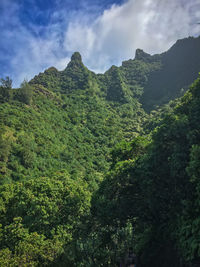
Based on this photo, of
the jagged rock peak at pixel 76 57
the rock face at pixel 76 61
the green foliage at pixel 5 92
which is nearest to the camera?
the green foliage at pixel 5 92

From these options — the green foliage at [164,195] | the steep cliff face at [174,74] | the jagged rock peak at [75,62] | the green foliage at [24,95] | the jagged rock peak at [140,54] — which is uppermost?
the jagged rock peak at [140,54]

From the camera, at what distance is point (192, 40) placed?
12694cm

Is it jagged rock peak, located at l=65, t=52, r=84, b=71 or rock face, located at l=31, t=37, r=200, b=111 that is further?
jagged rock peak, located at l=65, t=52, r=84, b=71

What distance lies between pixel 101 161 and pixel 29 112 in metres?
27.0

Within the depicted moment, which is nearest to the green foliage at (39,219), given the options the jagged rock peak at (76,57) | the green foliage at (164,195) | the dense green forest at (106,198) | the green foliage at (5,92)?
the dense green forest at (106,198)

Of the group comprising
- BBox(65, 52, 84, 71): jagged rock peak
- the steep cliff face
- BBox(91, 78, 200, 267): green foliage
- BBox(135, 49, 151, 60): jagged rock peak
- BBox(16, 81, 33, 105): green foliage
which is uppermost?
BBox(135, 49, 151, 60): jagged rock peak

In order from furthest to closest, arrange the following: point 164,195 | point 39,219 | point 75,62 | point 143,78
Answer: point 143,78, point 75,62, point 39,219, point 164,195

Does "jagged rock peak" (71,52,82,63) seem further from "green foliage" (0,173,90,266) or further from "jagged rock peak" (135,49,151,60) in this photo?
"green foliage" (0,173,90,266)

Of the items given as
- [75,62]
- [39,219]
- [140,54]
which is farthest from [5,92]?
[140,54]

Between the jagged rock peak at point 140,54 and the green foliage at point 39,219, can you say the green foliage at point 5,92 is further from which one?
the jagged rock peak at point 140,54

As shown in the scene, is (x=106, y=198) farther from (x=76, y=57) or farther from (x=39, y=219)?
(x=76, y=57)

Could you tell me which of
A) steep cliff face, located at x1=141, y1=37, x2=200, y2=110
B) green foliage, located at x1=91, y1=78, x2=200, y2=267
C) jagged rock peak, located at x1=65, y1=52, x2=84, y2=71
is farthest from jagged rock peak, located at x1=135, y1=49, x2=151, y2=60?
green foliage, located at x1=91, y1=78, x2=200, y2=267

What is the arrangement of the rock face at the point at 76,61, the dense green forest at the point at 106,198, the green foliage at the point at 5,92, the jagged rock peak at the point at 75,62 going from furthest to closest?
the rock face at the point at 76,61
the jagged rock peak at the point at 75,62
the green foliage at the point at 5,92
the dense green forest at the point at 106,198

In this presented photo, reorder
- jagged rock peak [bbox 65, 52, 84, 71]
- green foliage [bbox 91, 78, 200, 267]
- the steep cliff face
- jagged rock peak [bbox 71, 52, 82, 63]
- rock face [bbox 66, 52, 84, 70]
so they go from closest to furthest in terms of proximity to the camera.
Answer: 1. green foliage [bbox 91, 78, 200, 267]
2. the steep cliff face
3. jagged rock peak [bbox 65, 52, 84, 71]
4. rock face [bbox 66, 52, 84, 70]
5. jagged rock peak [bbox 71, 52, 82, 63]
